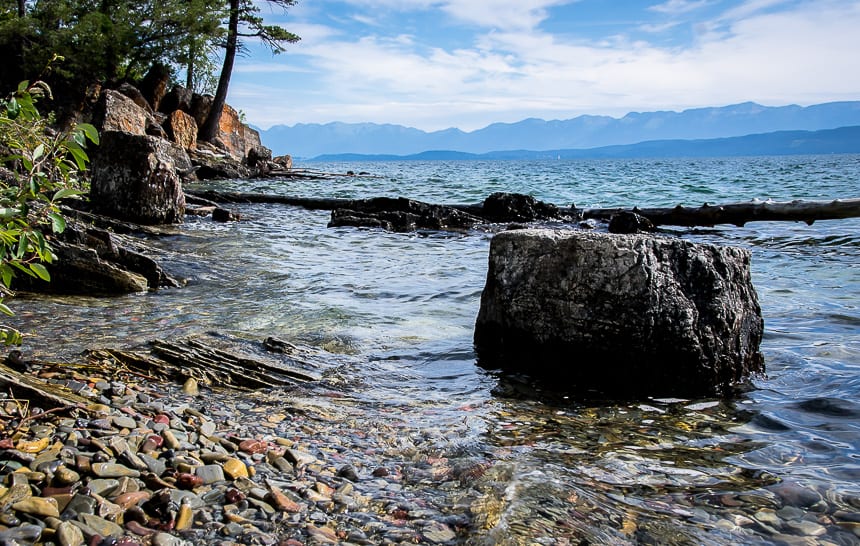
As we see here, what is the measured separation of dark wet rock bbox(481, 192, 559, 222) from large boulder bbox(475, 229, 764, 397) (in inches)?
499

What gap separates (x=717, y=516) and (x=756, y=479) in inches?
22.5

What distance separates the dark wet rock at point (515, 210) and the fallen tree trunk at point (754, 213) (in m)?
1.82

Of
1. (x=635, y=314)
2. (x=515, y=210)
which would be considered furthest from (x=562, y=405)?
(x=515, y=210)

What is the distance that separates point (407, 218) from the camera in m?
16.9

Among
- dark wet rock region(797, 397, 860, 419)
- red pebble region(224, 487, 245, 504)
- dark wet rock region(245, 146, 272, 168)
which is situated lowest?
dark wet rock region(797, 397, 860, 419)

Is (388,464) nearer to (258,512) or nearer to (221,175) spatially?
(258,512)

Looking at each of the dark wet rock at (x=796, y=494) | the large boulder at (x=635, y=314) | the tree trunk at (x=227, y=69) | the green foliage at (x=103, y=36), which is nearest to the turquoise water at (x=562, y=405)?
the dark wet rock at (x=796, y=494)

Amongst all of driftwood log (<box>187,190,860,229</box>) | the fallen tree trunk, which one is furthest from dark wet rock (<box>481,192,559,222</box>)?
the fallen tree trunk

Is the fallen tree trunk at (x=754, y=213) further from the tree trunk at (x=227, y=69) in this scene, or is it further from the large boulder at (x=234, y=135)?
the large boulder at (x=234, y=135)

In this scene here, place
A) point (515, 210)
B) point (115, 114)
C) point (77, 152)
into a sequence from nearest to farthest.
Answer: point (77, 152) < point (515, 210) < point (115, 114)

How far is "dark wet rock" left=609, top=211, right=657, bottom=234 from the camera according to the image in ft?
49.5

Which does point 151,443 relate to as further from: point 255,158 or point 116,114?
A: point 255,158

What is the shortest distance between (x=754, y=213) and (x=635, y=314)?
1104cm

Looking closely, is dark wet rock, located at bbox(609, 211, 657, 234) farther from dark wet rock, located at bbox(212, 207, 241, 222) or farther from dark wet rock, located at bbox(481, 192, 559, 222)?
dark wet rock, located at bbox(212, 207, 241, 222)
